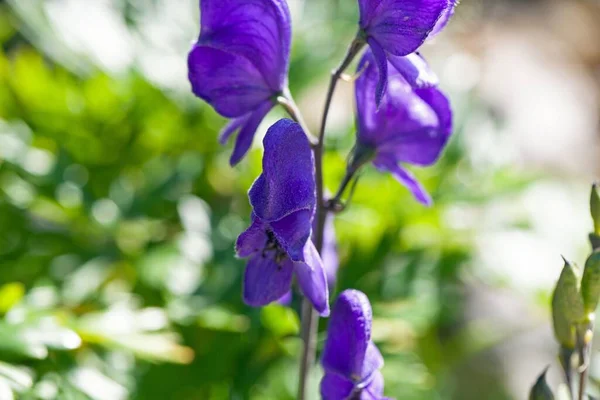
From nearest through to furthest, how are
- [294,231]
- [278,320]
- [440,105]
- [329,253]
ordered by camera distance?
[294,231] < [440,105] < [329,253] < [278,320]

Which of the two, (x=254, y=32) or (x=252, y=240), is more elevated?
(x=254, y=32)

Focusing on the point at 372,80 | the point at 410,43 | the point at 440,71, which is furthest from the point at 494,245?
the point at 410,43

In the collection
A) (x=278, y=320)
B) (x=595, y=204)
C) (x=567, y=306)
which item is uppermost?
(x=595, y=204)

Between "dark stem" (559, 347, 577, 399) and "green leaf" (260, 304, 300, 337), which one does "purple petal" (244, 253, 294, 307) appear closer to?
"dark stem" (559, 347, 577, 399)

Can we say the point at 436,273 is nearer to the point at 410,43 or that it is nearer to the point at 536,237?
the point at 536,237

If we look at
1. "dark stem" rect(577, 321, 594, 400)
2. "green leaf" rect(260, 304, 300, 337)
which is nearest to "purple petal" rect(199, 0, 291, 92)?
"dark stem" rect(577, 321, 594, 400)

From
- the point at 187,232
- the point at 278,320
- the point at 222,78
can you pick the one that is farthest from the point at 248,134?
the point at 187,232

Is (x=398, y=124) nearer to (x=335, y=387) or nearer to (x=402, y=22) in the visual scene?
(x=402, y=22)
